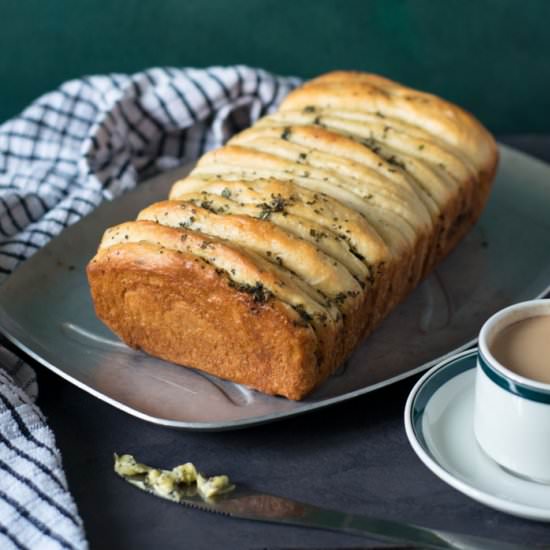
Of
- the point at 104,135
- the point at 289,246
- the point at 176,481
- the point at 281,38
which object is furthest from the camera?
the point at 281,38

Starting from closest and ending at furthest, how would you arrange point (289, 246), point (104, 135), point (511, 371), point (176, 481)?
point (511, 371) → point (176, 481) → point (289, 246) → point (104, 135)

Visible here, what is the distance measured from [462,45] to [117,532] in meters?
2.33

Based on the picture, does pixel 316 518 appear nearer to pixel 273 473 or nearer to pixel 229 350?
pixel 273 473

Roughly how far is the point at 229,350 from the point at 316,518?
1.35ft

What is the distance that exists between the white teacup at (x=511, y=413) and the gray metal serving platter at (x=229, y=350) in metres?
0.25

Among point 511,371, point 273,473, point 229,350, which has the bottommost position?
point 273,473

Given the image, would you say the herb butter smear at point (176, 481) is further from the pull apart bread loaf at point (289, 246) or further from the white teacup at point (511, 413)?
the white teacup at point (511, 413)

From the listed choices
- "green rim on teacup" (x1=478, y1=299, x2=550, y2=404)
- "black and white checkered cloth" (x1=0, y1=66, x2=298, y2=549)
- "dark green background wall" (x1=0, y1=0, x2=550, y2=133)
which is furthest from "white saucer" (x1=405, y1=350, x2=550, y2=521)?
"dark green background wall" (x1=0, y1=0, x2=550, y2=133)

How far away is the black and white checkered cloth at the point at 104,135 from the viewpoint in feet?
8.81

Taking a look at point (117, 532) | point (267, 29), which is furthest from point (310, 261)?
point (267, 29)

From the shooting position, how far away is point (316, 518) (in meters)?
1.66

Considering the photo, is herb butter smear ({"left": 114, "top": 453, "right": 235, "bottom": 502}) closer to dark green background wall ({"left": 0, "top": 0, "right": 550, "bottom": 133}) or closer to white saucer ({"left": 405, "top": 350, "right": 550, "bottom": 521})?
white saucer ({"left": 405, "top": 350, "right": 550, "bottom": 521})

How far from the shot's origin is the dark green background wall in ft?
10.7

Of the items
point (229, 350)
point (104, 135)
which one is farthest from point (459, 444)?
point (104, 135)
